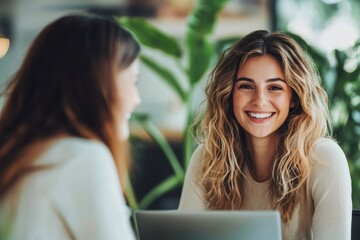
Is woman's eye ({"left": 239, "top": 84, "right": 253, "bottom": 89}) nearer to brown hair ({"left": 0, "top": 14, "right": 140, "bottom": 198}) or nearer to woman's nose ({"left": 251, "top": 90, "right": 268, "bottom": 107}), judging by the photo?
woman's nose ({"left": 251, "top": 90, "right": 268, "bottom": 107})

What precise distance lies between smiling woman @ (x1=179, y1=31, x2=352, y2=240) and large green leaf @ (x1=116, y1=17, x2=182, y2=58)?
0.90 m

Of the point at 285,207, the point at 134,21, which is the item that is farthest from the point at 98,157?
the point at 134,21

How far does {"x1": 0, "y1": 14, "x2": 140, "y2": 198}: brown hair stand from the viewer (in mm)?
1252

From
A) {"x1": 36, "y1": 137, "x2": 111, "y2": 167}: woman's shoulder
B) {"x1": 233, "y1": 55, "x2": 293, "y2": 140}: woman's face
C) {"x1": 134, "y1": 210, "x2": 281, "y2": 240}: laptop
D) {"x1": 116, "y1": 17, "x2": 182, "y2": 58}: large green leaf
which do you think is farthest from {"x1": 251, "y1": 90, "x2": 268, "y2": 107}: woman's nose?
{"x1": 116, "y1": 17, "x2": 182, "y2": 58}: large green leaf

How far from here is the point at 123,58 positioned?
52.9 inches

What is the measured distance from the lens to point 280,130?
2.14 meters

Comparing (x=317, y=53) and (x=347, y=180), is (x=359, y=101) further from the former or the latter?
(x=347, y=180)

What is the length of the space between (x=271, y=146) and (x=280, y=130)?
0.21ft

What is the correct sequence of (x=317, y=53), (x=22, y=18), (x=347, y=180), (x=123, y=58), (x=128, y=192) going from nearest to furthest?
(x=123, y=58), (x=347, y=180), (x=317, y=53), (x=128, y=192), (x=22, y=18)

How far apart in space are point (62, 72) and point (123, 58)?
134 millimetres

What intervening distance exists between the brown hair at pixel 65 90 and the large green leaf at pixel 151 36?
175 cm

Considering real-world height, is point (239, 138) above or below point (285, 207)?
above

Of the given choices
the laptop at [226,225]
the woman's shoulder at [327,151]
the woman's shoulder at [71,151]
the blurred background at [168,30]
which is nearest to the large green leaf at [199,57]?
the blurred background at [168,30]

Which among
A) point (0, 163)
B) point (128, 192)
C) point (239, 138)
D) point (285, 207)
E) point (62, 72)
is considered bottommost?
point (128, 192)
